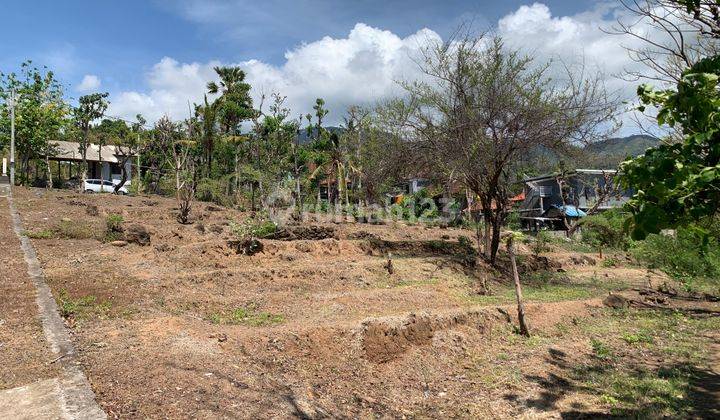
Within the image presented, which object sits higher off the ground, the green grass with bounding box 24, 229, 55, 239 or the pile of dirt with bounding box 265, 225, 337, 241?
the green grass with bounding box 24, 229, 55, 239

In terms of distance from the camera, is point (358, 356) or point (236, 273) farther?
point (236, 273)

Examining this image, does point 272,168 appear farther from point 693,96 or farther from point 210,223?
point 693,96

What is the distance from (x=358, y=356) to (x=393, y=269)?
566cm

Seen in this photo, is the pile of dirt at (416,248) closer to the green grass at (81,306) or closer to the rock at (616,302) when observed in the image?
the rock at (616,302)

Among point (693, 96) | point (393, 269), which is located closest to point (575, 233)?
point (393, 269)

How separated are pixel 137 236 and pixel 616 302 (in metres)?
11.9

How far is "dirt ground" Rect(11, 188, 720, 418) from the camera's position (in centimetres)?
501

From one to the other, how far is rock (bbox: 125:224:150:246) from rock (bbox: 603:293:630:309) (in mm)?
11440

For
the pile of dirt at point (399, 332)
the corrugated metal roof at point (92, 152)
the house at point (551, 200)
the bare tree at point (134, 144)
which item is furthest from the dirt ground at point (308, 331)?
the corrugated metal roof at point (92, 152)

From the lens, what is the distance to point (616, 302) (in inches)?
431

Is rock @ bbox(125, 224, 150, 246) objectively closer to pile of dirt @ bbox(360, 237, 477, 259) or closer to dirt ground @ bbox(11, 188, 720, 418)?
dirt ground @ bbox(11, 188, 720, 418)

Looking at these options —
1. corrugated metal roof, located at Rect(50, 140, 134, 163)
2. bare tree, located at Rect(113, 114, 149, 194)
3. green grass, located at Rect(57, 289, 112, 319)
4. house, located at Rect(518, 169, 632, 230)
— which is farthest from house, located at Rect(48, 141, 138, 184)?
green grass, located at Rect(57, 289, 112, 319)

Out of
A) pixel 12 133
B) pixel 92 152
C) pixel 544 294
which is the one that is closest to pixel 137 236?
pixel 544 294

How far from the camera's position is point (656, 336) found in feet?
28.8
